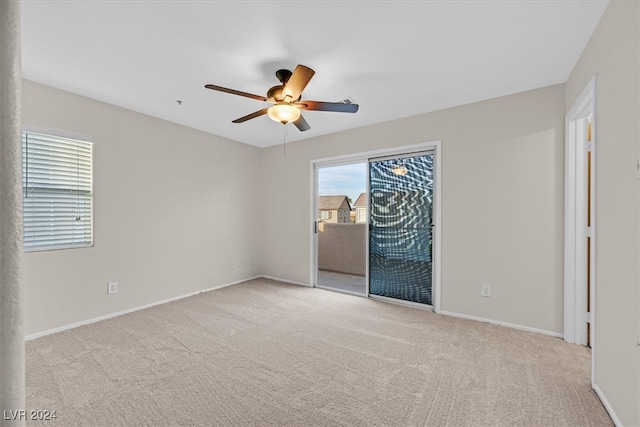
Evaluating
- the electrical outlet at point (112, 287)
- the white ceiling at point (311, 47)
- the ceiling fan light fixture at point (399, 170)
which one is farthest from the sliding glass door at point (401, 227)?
the electrical outlet at point (112, 287)

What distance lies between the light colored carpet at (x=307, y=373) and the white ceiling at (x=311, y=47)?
7.96 ft

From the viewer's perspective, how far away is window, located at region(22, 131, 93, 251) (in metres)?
2.84

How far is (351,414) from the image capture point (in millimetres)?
1829

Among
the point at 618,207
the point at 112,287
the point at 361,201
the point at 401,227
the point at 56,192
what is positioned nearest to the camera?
the point at 618,207

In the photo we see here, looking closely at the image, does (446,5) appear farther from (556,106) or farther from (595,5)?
(556,106)

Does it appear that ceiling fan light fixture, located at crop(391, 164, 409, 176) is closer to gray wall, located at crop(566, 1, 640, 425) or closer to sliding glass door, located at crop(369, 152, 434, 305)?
sliding glass door, located at crop(369, 152, 434, 305)

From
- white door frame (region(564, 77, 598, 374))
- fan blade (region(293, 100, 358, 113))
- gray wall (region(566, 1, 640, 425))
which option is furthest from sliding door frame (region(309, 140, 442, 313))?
gray wall (region(566, 1, 640, 425))

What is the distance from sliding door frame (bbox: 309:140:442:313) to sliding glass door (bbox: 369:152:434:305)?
70 mm

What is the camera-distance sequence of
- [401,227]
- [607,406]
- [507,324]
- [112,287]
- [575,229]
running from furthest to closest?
[401,227] → [112,287] → [507,324] → [575,229] → [607,406]

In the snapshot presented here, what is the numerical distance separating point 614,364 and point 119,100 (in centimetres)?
472

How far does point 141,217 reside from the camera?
3.67 metres

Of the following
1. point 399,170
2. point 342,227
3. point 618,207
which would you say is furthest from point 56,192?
point 618,207

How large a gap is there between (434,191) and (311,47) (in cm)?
224

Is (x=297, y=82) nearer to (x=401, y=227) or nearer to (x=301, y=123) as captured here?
(x=301, y=123)
